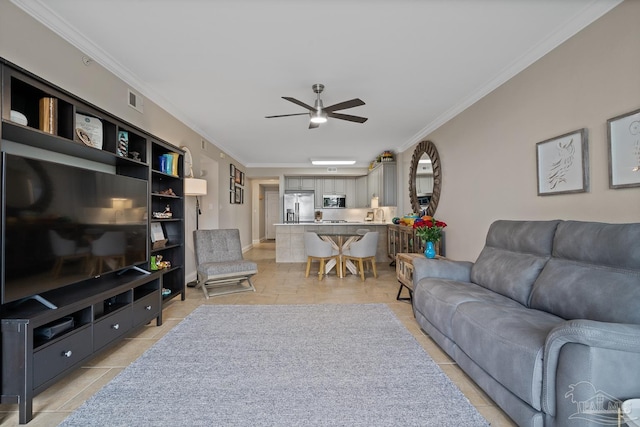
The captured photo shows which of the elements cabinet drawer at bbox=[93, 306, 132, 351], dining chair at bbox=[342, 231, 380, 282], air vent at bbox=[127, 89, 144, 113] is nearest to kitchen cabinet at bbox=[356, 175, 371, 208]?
dining chair at bbox=[342, 231, 380, 282]

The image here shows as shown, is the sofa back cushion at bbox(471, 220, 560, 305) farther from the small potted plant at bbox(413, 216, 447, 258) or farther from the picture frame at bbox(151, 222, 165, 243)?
the picture frame at bbox(151, 222, 165, 243)

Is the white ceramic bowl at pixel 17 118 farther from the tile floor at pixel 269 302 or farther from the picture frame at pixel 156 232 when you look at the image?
the picture frame at pixel 156 232

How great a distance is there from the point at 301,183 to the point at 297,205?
27.8 inches

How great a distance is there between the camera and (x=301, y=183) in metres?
8.97

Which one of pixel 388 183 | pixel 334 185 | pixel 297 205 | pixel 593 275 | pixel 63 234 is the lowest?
pixel 593 275

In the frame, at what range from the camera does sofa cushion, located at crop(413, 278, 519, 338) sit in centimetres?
212

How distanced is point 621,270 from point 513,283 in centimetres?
67

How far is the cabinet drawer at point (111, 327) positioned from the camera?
2055 mm

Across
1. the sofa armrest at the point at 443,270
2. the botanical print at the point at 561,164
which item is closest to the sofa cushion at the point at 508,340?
the sofa armrest at the point at 443,270

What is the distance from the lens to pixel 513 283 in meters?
2.15

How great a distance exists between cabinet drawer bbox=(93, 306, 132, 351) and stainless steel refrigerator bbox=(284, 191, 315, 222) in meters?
6.41

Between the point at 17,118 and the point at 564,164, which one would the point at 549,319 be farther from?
the point at 17,118

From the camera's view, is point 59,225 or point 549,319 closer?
point 549,319

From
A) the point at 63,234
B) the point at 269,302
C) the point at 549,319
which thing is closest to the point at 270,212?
the point at 269,302
